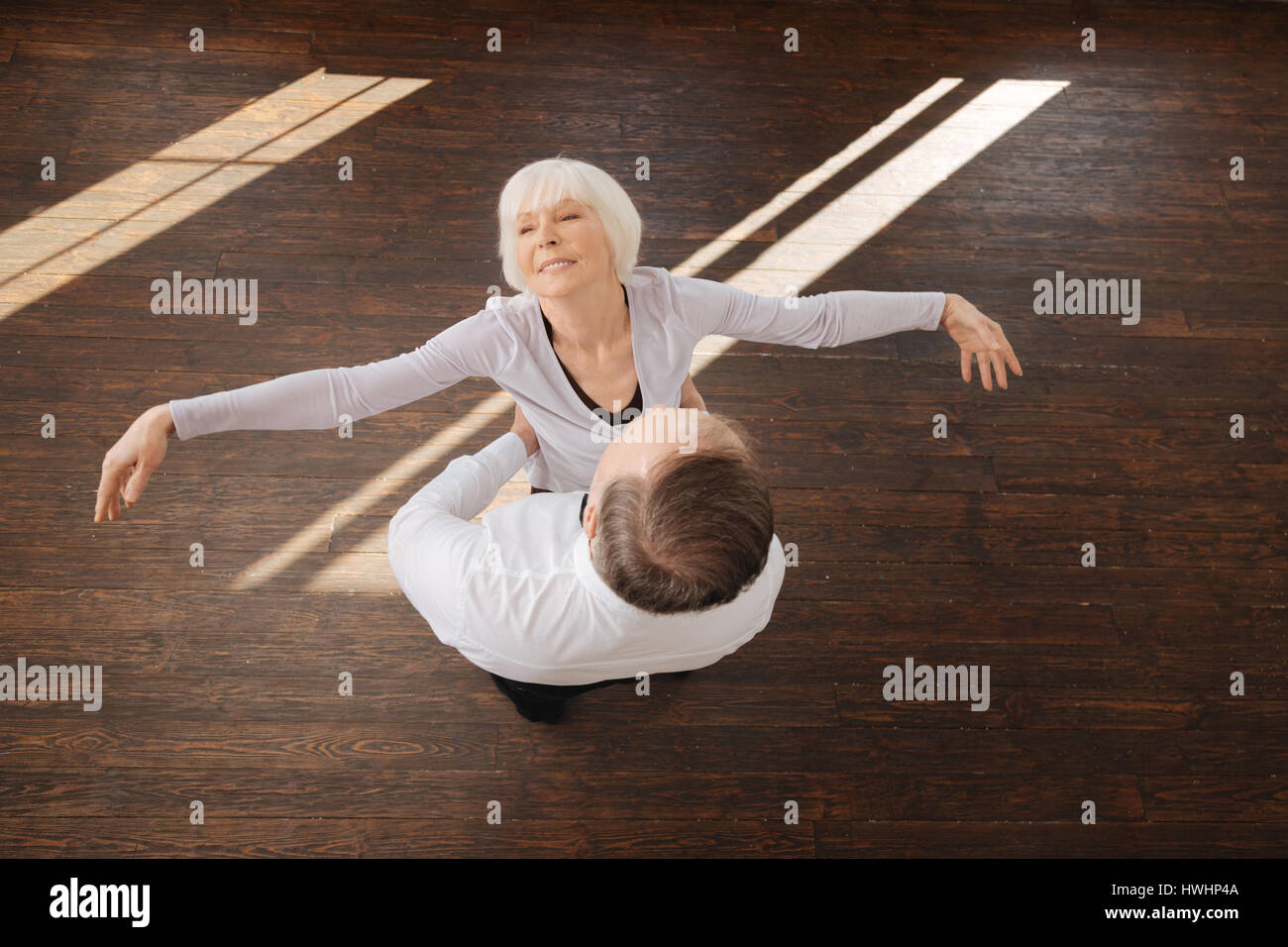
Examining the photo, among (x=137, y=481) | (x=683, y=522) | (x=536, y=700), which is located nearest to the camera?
(x=683, y=522)

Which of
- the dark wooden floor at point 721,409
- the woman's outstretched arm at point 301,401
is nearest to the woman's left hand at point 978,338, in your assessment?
the dark wooden floor at point 721,409

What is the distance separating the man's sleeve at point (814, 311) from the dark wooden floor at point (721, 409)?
787mm

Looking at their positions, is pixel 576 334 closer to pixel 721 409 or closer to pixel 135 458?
pixel 135 458

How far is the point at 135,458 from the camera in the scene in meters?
1.52

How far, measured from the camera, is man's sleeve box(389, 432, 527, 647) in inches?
53.8

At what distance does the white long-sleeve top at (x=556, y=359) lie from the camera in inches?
67.9

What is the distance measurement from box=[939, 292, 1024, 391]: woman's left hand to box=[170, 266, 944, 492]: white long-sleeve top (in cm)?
4

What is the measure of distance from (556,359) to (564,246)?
235mm

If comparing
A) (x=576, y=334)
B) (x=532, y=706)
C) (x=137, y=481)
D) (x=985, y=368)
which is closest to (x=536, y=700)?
(x=532, y=706)

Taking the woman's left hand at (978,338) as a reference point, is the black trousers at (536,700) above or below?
below

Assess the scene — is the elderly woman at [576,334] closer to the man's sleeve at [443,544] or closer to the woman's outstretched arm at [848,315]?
the woman's outstretched arm at [848,315]

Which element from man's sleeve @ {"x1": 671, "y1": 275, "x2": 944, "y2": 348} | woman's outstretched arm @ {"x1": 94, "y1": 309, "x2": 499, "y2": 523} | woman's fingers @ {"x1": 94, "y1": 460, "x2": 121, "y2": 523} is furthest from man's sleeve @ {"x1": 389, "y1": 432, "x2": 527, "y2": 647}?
man's sleeve @ {"x1": 671, "y1": 275, "x2": 944, "y2": 348}

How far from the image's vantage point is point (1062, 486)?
2.63m

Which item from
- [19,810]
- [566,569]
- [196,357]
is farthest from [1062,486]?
[19,810]
